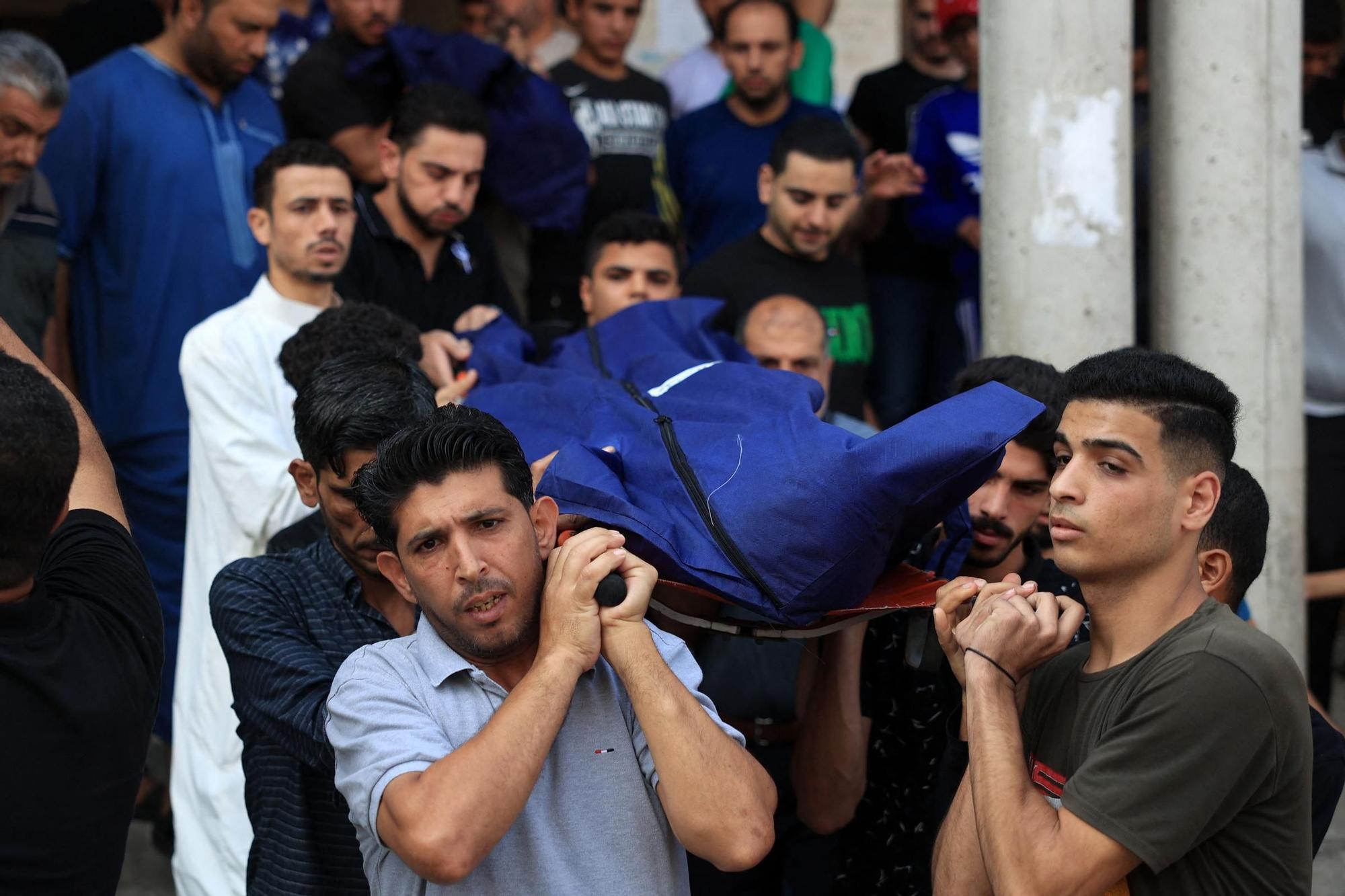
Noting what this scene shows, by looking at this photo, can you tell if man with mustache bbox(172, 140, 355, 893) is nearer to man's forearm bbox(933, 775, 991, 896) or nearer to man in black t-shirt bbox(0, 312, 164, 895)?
man in black t-shirt bbox(0, 312, 164, 895)

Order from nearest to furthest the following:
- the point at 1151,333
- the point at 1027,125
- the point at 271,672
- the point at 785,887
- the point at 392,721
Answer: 1. the point at 392,721
2. the point at 271,672
3. the point at 785,887
4. the point at 1027,125
5. the point at 1151,333

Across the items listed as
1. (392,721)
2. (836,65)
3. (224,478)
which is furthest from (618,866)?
(836,65)

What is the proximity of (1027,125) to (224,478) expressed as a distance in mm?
2323

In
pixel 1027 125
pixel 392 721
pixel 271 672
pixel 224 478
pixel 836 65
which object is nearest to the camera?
pixel 392 721

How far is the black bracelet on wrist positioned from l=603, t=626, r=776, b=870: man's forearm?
37cm

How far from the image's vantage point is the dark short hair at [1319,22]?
5.56m

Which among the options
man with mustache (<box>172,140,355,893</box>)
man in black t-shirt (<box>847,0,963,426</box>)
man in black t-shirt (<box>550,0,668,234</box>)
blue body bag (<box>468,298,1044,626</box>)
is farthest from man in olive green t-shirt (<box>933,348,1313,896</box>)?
man in black t-shirt (<box>550,0,668,234</box>)

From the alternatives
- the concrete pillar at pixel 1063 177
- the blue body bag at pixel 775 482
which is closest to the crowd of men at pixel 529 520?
the blue body bag at pixel 775 482

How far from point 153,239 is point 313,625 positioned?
7.22 feet

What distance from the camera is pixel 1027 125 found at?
4359 mm

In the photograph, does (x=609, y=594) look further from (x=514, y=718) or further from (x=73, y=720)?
(x=73, y=720)

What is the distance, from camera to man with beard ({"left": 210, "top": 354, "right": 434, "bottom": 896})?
8.50ft

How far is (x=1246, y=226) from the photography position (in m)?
4.48

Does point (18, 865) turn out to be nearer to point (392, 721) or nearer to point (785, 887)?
point (392, 721)
